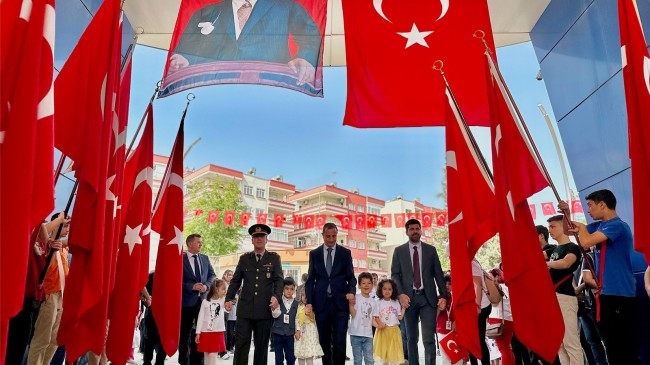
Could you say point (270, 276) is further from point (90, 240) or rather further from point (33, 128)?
point (33, 128)

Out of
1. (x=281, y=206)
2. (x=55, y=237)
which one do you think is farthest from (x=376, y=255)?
(x=55, y=237)

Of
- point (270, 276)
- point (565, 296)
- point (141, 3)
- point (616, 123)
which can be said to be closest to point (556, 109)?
point (616, 123)

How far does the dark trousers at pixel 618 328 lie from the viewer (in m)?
4.53

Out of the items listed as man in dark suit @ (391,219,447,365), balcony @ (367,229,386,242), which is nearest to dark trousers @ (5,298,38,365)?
man in dark suit @ (391,219,447,365)

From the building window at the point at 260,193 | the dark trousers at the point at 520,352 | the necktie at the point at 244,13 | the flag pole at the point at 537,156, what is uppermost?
the building window at the point at 260,193

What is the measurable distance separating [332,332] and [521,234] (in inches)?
129

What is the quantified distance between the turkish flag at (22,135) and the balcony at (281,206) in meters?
44.8

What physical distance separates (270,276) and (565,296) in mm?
3771

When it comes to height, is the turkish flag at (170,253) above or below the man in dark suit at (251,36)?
below

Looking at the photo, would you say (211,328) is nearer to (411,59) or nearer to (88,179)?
(88,179)

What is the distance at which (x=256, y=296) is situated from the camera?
6.82 metres

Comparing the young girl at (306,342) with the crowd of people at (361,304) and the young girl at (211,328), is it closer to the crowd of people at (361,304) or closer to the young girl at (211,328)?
the crowd of people at (361,304)

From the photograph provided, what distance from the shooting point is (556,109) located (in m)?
8.21

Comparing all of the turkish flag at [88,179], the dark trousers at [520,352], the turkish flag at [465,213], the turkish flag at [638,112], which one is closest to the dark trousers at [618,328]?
the turkish flag at [638,112]
